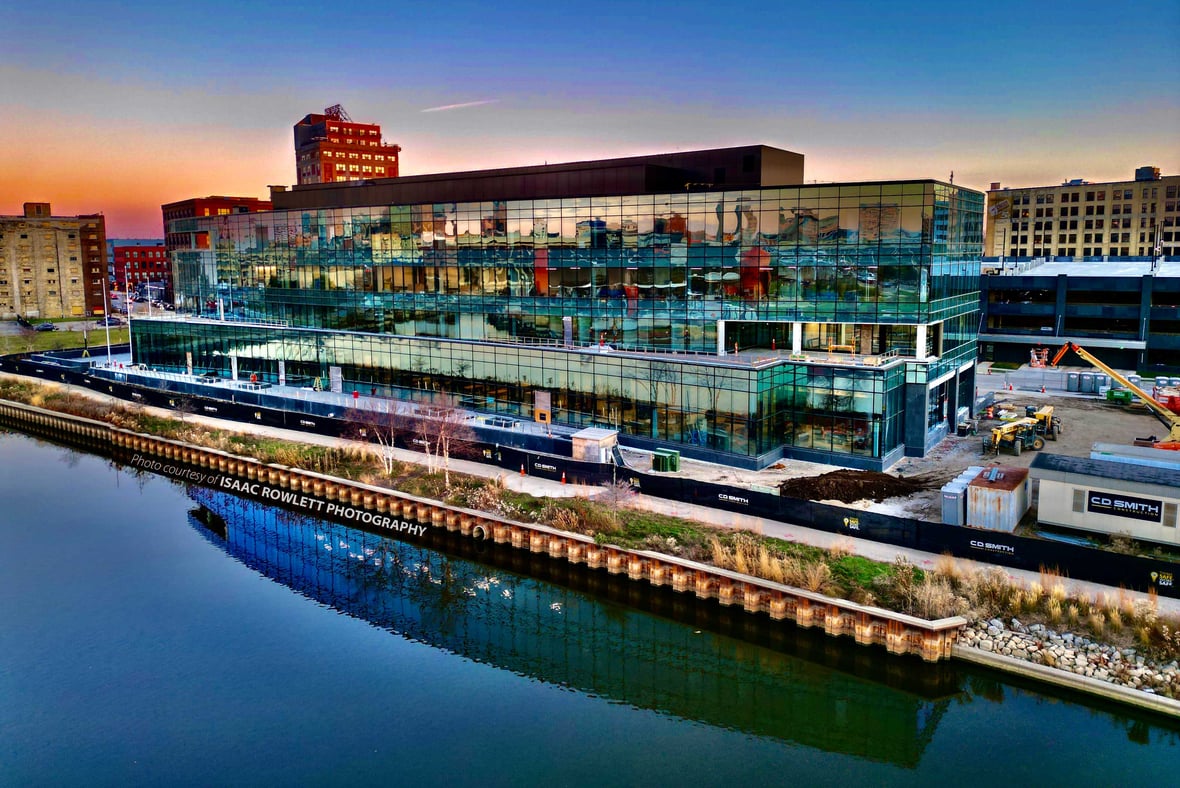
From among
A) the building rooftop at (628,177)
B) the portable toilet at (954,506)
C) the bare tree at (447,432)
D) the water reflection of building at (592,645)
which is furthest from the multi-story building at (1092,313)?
the water reflection of building at (592,645)

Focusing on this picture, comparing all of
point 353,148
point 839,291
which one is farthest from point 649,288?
point 353,148

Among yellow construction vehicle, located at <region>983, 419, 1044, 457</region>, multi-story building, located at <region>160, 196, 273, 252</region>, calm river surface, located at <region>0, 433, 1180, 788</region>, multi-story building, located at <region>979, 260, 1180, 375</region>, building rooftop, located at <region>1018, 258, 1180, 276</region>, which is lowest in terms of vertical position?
calm river surface, located at <region>0, 433, 1180, 788</region>

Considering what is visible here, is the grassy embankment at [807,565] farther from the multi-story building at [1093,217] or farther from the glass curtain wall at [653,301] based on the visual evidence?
the multi-story building at [1093,217]

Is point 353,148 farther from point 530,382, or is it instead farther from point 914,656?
point 914,656

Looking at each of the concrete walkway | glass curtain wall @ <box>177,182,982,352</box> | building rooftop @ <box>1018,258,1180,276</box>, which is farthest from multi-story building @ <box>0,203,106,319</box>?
building rooftop @ <box>1018,258,1180,276</box>

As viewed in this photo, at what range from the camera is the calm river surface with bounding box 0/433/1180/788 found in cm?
2550

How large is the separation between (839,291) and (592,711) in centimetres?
2877

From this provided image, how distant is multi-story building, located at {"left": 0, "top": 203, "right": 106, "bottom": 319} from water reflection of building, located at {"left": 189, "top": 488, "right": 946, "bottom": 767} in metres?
128

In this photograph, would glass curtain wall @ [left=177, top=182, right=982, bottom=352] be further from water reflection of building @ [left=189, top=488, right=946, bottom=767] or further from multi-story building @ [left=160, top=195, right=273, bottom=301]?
multi-story building @ [left=160, top=195, right=273, bottom=301]

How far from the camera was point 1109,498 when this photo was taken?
33656 mm

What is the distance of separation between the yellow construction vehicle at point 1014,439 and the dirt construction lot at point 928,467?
40 cm

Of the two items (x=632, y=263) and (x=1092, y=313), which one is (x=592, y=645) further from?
(x=1092, y=313)

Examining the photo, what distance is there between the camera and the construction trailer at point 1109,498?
32.7 metres

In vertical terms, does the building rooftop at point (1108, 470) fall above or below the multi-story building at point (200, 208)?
below
